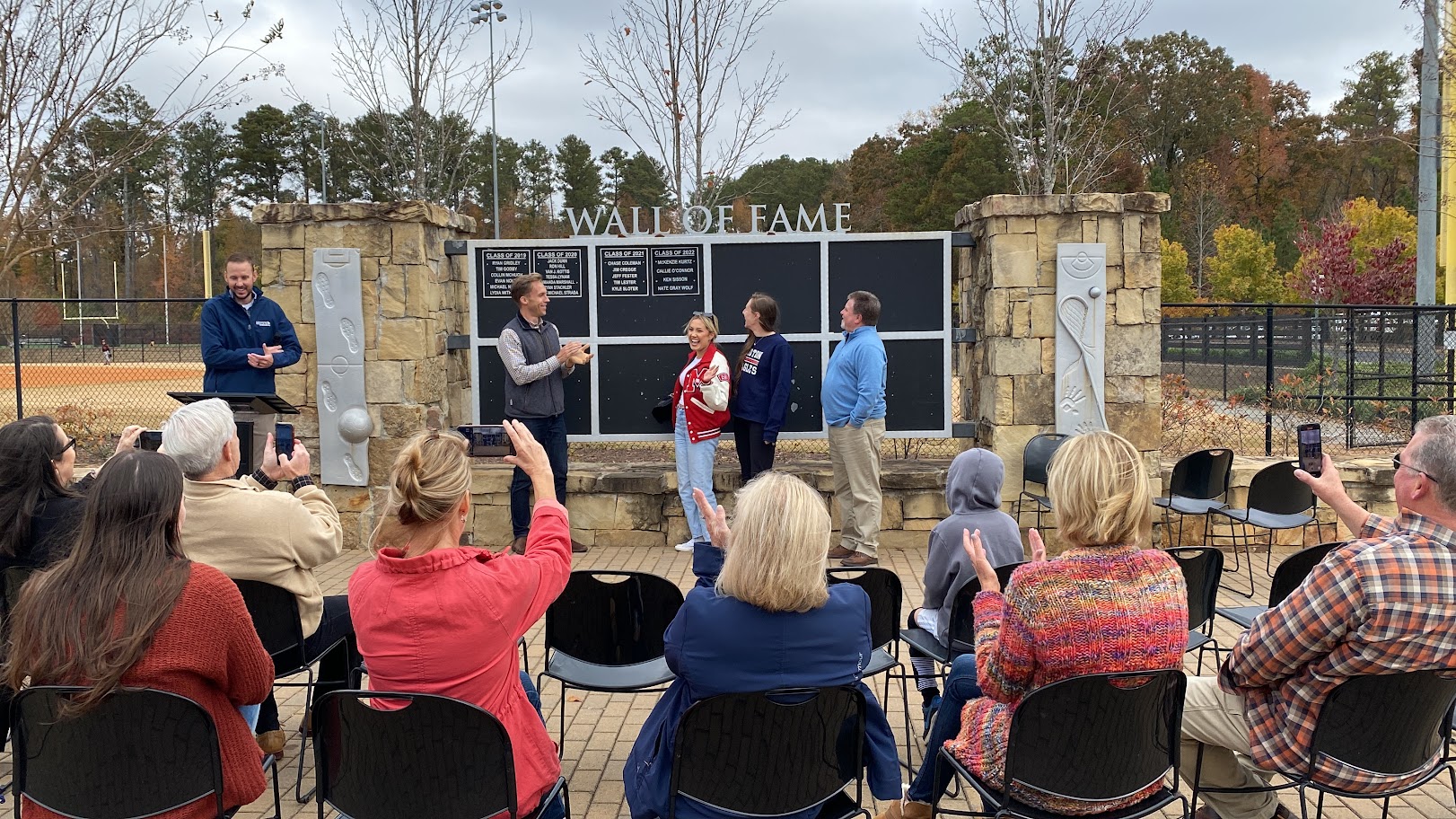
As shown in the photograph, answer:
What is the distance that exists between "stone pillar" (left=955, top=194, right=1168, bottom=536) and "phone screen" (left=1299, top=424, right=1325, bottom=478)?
3.84 metres

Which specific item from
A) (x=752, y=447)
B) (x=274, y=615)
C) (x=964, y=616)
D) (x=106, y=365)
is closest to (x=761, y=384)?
(x=752, y=447)

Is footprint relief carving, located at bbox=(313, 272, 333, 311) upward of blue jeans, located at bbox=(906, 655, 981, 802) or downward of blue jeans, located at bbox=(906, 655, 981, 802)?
upward

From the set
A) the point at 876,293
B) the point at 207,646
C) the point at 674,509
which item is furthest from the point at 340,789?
the point at 876,293

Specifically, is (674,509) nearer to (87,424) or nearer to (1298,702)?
(1298,702)

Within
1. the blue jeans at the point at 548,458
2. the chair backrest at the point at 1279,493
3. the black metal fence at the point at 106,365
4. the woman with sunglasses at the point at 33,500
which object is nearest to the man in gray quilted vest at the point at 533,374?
the blue jeans at the point at 548,458

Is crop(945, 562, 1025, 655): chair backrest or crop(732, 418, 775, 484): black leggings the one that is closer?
crop(945, 562, 1025, 655): chair backrest

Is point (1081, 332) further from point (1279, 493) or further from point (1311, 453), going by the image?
point (1311, 453)

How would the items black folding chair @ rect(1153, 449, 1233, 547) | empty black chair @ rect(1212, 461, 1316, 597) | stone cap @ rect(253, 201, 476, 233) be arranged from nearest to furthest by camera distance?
1. empty black chair @ rect(1212, 461, 1316, 597)
2. black folding chair @ rect(1153, 449, 1233, 547)
3. stone cap @ rect(253, 201, 476, 233)

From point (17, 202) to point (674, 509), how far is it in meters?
6.10

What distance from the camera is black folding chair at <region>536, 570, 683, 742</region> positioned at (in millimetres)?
3549

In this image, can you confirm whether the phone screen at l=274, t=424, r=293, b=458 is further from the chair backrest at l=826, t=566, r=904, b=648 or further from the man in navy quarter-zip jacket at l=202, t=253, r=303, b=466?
the man in navy quarter-zip jacket at l=202, t=253, r=303, b=466

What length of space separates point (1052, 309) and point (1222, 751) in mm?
4593

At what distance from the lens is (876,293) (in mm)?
7594

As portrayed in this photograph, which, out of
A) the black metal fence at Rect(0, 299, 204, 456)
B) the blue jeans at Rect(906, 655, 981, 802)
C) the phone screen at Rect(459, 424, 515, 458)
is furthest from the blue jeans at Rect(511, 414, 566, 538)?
the black metal fence at Rect(0, 299, 204, 456)
